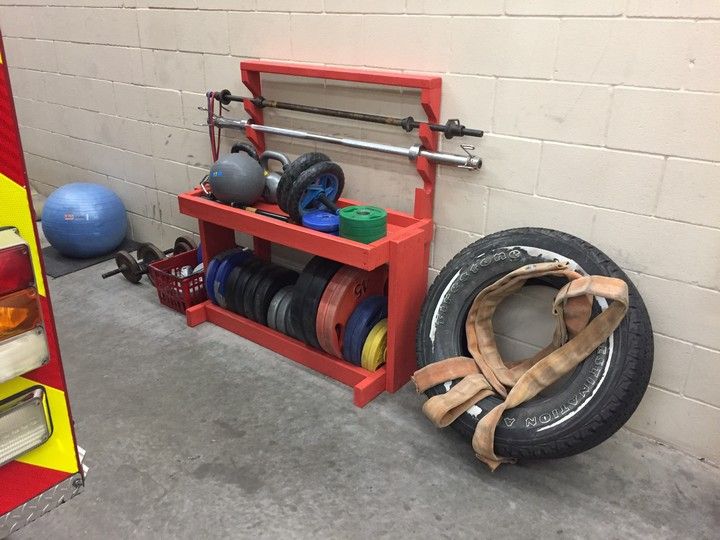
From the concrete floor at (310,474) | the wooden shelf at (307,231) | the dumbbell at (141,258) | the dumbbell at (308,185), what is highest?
the dumbbell at (308,185)

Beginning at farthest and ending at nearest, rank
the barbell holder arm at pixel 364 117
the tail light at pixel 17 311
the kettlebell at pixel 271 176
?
the kettlebell at pixel 271 176 → the barbell holder arm at pixel 364 117 → the tail light at pixel 17 311

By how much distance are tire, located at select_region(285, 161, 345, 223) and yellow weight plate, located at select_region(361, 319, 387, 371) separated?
596 mm

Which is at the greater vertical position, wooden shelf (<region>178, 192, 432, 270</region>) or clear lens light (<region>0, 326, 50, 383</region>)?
clear lens light (<region>0, 326, 50, 383</region>)

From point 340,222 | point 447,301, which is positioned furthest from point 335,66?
point 447,301

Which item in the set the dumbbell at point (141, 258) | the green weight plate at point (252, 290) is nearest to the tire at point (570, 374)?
the green weight plate at point (252, 290)

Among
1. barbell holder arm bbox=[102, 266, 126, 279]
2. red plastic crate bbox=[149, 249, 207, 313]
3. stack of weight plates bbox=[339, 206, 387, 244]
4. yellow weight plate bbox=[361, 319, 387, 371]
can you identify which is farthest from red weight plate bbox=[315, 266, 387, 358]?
barbell holder arm bbox=[102, 266, 126, 279]

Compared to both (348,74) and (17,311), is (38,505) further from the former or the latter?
(348,74)

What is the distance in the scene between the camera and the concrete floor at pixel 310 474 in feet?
6.39

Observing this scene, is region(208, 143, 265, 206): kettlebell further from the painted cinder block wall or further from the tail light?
the tail light

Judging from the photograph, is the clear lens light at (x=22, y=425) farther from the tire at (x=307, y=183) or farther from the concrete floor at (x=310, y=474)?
the tire at (x=307, y=183)

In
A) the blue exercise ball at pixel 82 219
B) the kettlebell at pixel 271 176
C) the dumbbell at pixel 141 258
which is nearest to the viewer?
the kettlebell at pixel 271 176

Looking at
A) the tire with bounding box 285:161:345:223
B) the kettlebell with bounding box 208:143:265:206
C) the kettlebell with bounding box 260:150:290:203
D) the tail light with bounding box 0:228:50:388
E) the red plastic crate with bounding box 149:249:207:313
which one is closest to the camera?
the tail light with bounding box 0:228:50:388

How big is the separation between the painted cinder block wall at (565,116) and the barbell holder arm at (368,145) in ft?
0.28

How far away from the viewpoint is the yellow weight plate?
8.57ft
